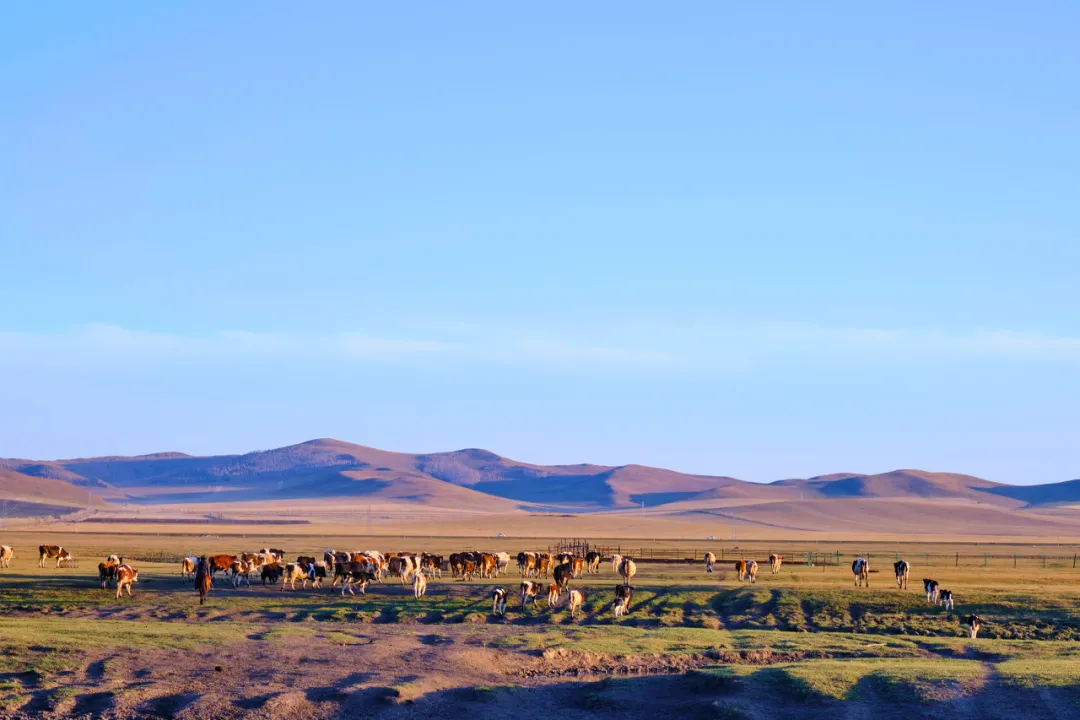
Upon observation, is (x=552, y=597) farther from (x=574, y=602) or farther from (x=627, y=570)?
(x=627, y=570)

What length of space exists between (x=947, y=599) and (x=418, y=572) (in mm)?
19085

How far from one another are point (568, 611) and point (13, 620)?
17.4 meters

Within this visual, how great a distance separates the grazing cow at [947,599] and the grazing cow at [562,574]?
1353 centimetres

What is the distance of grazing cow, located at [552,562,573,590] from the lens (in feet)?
142

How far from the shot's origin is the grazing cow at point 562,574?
142 ft

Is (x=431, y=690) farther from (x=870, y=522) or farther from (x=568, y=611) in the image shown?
(x=870, y=522)

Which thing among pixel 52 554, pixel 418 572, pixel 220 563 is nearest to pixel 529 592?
pixel 418 572

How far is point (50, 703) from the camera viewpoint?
23.2 metres

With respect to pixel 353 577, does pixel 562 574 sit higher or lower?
higher

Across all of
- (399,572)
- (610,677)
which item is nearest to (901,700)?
(610,677)

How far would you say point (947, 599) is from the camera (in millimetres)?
40062

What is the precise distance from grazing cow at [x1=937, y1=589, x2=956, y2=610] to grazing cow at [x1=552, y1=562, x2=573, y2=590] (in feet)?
44.4

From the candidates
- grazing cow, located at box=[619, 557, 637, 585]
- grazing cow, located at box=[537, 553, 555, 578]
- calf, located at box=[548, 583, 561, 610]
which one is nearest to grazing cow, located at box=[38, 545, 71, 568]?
grazing cow, located at box=[537, 553, 555, 578]

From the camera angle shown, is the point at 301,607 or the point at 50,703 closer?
the point at 50,703
